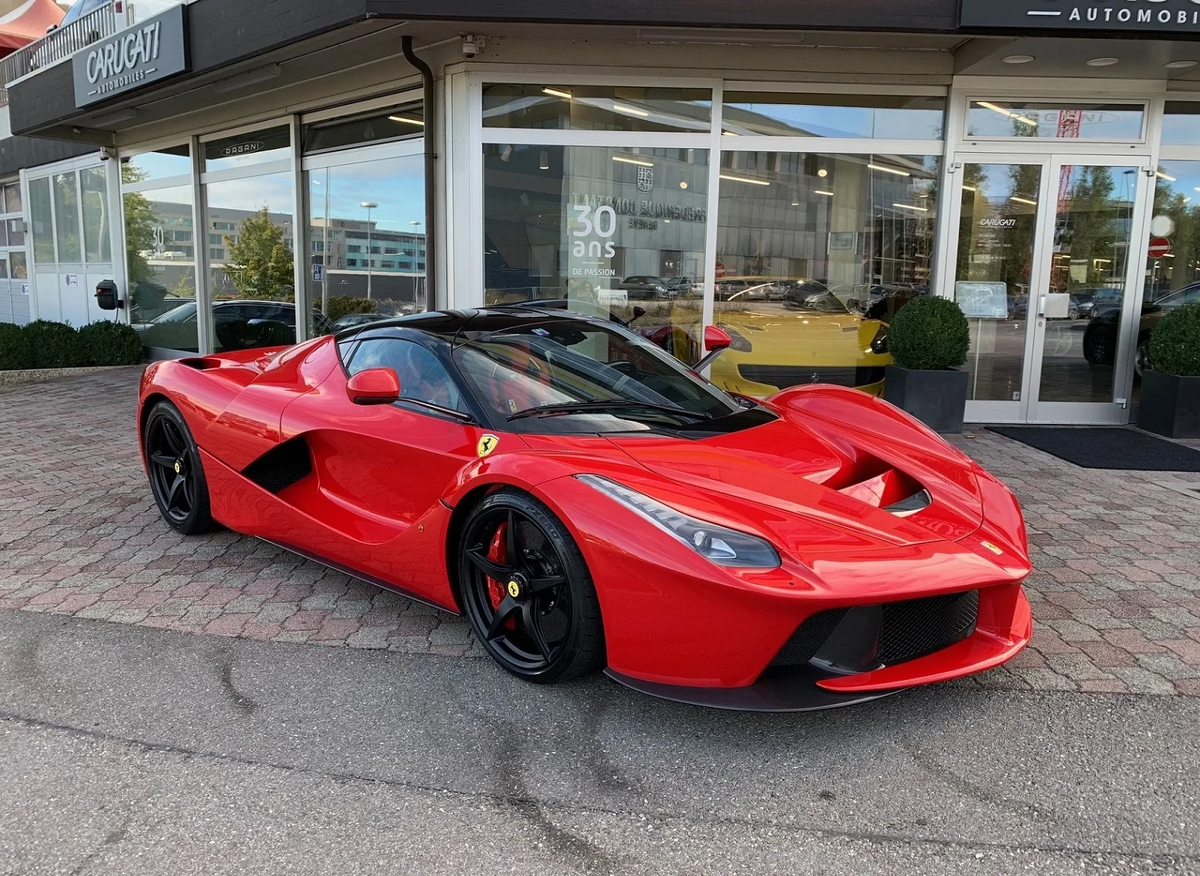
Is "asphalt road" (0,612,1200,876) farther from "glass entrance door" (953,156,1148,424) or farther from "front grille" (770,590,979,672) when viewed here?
"glass entrance door" (953,156,1148,424)

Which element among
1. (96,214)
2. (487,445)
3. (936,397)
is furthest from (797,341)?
(96,214)

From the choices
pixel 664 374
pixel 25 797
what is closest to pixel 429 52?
pixel 664 374

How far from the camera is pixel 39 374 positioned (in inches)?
425

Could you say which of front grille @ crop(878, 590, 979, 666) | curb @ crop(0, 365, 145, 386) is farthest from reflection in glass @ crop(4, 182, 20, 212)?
front grille @ crop(878, 590, 979, 666)

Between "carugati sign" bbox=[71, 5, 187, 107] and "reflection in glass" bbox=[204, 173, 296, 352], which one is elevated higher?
"carugati sign" bbox=[71, 5, 187, 107]

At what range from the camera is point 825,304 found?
26.1ft

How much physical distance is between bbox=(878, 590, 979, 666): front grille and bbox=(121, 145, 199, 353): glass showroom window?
11.0m

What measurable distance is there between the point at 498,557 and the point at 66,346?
10817 millimetres

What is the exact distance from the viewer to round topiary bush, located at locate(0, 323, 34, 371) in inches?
420

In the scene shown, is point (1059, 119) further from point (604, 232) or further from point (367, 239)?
point (367, 239)

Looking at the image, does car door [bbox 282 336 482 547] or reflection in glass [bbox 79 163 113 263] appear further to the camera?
reflection in glass [bbox 79 163 113 263]

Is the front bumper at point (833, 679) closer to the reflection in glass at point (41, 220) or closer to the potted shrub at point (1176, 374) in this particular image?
the potted shrub at point (1176, 374)

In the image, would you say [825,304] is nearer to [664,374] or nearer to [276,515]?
[664,374]

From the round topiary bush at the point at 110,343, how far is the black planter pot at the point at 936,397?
32.9 ft
